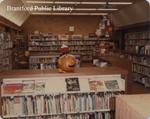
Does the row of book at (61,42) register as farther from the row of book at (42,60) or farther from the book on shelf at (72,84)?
the book on shelf at (72,84)

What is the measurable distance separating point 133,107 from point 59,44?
1041 cm

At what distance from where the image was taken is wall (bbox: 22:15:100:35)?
12211 mm

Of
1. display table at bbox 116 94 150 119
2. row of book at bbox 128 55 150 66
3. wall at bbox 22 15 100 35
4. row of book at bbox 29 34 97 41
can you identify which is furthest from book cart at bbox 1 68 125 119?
wall at bbox 22 15 100 35

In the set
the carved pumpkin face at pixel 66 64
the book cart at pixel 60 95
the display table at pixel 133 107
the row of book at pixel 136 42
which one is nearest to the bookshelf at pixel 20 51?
the row of book at pixel 136 42

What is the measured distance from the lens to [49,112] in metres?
2.99

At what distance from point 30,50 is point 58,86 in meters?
9.08

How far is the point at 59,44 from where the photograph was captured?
39.5ft

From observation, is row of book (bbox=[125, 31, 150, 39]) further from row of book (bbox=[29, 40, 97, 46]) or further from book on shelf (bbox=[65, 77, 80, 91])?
book on shelf (bbox=[65, 77, 80, 91])

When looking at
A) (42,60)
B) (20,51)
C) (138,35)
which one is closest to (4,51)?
→ (42,60)

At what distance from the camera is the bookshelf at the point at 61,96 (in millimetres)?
2920

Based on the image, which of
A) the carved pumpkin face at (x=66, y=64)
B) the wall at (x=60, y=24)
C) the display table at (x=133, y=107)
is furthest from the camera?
the wall at (x=60, y=24)

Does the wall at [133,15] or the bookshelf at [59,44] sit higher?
the wall at [133,15]

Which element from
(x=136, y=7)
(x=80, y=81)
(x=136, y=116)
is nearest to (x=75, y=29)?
(x=136, y=7)

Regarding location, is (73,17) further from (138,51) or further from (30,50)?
(138,51)
